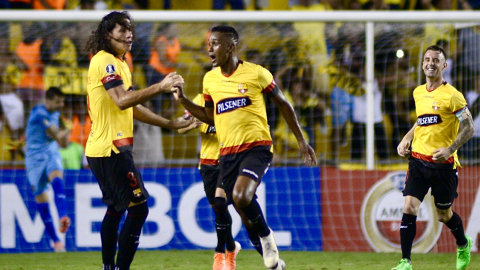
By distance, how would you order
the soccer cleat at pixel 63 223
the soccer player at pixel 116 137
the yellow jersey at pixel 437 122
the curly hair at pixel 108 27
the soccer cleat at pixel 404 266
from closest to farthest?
the soccer player at pixel 116 137, the curly hair at pixel 108 27, the soccer cleat at pixel 404 266, the yellow jersey at pixel 437 122, the soccer cleat at pixel 63 223

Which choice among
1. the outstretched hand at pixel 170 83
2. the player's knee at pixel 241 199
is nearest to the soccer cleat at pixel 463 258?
the player's knee at pixel 241 199

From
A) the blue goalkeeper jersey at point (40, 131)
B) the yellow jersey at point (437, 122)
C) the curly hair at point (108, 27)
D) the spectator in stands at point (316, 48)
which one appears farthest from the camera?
the spectator in stands at point (316, 48)

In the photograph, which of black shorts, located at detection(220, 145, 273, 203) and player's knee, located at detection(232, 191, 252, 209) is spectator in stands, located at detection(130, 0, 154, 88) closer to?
black shorts, located at detection(220, 145, 273, 203)

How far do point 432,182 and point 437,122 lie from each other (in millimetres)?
570

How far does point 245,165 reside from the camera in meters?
5.52

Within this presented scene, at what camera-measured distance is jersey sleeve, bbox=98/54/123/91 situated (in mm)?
5195

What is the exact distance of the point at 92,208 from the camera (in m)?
9.12

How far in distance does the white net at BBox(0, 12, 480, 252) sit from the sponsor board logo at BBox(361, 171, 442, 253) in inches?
1.1

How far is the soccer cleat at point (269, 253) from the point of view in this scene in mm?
5336

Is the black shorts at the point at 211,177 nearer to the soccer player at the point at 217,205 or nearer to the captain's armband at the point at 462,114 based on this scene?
the soccer player at the point at 217,205

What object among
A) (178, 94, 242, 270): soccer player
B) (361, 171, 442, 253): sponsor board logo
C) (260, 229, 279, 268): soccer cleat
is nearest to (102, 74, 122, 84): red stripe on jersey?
(178, 94, 242, 270): soccer player

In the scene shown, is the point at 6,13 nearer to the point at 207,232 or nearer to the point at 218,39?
the point at 207,232

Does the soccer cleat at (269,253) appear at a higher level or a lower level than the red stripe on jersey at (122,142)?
lower

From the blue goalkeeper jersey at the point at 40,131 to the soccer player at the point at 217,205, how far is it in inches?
114
